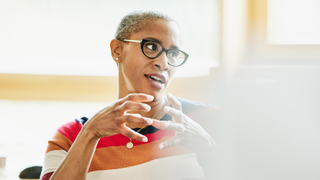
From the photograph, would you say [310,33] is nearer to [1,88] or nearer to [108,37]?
[108,37]

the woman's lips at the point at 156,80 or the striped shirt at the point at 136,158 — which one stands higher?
the woman's lips at the point at 156,80

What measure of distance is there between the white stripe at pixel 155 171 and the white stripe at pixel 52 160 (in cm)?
11

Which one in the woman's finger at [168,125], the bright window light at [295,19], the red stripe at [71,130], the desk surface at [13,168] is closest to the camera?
the bright window light at [295,19]

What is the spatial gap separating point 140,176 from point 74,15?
86cm

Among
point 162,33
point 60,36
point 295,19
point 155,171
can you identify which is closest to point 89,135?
point 155,171

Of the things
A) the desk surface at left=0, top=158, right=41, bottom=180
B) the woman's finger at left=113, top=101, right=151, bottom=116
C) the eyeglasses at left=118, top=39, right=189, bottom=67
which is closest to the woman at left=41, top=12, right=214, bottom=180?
the eyeglasses at left=118, top=39, right=189, bottom=67

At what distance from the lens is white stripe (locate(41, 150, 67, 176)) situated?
2.84 ft

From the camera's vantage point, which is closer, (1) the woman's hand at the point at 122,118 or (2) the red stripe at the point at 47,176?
(1) the woman's hand at the point at 122,118

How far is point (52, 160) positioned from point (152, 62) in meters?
0.45

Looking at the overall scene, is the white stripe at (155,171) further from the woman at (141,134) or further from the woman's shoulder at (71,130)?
the woman's shoulder at (71,130)

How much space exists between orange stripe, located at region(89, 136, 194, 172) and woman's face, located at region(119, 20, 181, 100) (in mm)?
170

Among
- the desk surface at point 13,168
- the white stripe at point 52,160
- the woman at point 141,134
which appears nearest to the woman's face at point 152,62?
the woman at point 141,134

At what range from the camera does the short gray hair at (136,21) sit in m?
0.86

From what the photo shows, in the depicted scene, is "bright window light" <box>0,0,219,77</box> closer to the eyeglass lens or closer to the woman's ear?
the woman's ear
